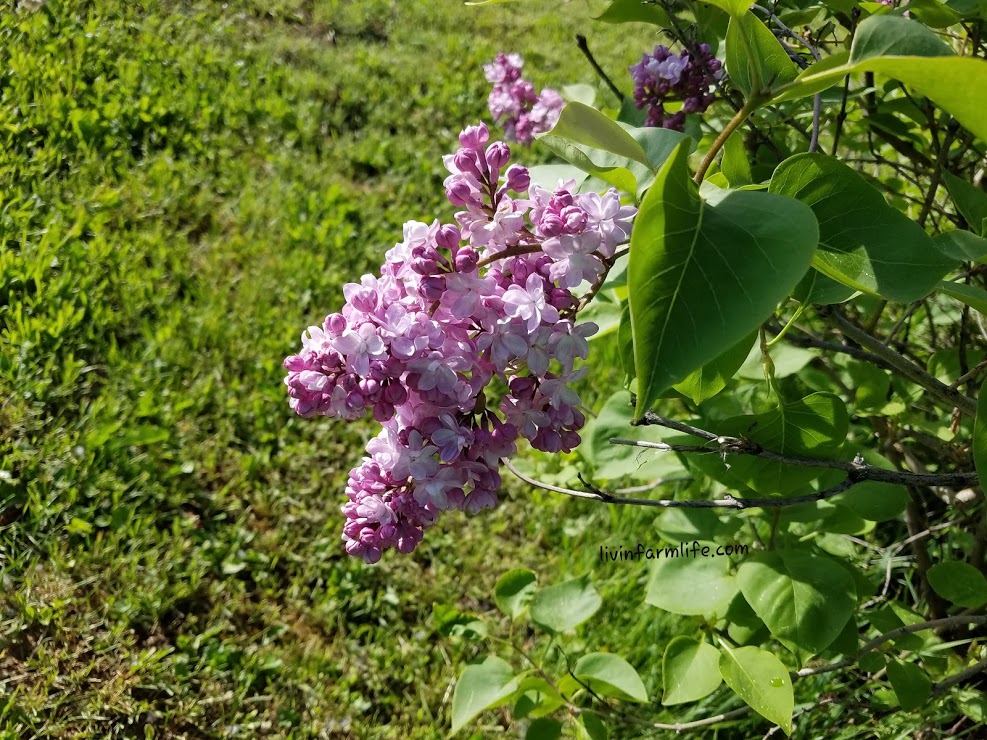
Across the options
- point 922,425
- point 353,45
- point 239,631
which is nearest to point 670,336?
point 922,425

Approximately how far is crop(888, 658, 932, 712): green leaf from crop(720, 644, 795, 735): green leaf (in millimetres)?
181

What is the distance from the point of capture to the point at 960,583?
1349 mm

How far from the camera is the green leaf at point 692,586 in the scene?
1.39 m

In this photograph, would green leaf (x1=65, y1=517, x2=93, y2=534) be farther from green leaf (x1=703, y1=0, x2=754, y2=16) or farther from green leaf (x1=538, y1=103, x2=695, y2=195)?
green leaf (x1=703, y1=0, x2=754, y2=16)

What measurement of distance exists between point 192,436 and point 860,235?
6.55 feet

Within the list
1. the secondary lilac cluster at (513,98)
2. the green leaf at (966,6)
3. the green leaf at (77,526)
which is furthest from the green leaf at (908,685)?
the green leaf at (77,526)

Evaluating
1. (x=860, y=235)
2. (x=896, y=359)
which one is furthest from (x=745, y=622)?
(x=860, y=235)

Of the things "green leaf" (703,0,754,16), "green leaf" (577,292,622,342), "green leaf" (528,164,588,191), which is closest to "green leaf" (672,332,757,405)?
"green leaf" (703,0,754,16)

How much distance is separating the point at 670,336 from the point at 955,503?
1.31 meters

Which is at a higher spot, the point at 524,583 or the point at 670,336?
the point at 670,336

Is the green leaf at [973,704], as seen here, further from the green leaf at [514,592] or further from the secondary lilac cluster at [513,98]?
the secondary lilac cluster at [513,98]

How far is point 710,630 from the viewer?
1.47 metres

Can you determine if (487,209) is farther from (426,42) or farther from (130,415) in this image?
(426,42)

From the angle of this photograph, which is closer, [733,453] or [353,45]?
[733,453]
